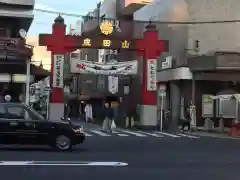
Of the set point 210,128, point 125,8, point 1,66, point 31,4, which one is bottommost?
point 210,128

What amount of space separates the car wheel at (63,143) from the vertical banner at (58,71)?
1621 centimetres

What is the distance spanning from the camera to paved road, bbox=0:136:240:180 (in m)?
11.8

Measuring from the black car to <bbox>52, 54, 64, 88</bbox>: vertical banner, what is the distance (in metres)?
16.2

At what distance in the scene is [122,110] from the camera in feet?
174

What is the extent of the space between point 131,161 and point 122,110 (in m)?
38.2

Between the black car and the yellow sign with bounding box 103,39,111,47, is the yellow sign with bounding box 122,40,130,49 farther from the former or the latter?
the black car

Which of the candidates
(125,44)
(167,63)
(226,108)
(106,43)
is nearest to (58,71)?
(106,43)

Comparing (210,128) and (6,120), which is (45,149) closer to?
(6,120)

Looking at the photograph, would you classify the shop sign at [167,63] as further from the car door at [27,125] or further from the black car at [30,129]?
the car door at [27,125]

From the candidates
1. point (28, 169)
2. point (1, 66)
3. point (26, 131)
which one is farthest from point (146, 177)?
point (1, 66)

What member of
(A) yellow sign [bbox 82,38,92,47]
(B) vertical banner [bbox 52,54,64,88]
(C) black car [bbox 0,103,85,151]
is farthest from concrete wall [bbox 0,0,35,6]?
(C) black car [bbox 0,103,85,151]

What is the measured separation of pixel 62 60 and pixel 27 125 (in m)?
17.1

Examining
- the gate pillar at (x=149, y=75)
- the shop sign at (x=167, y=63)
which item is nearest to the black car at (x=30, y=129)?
the gate pillar at (x=149, y=75)

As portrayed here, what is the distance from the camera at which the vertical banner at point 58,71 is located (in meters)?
33.6
